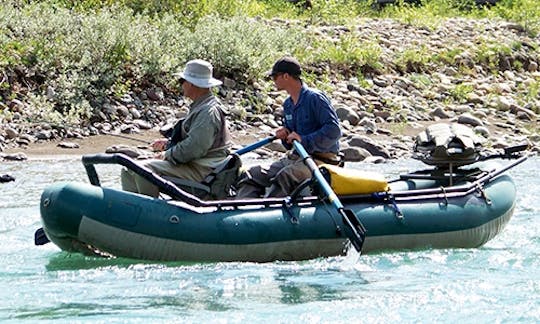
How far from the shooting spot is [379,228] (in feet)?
27.8

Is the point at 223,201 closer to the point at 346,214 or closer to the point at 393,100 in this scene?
the point at 346,214

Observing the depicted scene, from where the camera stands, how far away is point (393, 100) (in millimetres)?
17469

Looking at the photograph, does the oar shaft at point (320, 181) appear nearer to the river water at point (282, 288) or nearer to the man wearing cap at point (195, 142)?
the river water at point (282, 288)

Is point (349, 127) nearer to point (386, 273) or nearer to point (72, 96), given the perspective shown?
point (72, 96)

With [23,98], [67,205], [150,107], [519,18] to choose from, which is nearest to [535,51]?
[519,18]

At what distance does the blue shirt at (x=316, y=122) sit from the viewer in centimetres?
860

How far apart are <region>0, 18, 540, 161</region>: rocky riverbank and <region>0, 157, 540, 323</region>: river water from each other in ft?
17.9

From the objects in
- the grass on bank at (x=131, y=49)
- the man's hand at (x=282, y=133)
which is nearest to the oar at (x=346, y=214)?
the man's hand at (x=282, y=133)

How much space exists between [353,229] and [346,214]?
0.50ft

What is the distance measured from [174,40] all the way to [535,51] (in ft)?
26.2

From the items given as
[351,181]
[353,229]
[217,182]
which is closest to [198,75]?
[217,182]

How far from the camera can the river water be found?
6.98 metres

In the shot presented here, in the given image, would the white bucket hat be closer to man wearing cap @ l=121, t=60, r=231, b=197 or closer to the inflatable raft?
man wearing cap @ l=121, t=60, r=231, b=197

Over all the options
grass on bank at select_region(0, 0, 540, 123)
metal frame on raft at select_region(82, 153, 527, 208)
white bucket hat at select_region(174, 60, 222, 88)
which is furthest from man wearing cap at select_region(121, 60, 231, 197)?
grass on bank at select_region(0, 0, 540, 123)
